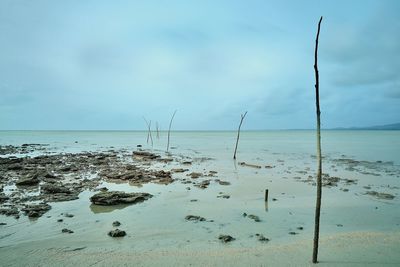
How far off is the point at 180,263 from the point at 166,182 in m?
9.66

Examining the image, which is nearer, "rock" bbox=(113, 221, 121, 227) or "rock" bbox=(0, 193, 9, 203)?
"rock" bbox=(113, 221, 121, 227)

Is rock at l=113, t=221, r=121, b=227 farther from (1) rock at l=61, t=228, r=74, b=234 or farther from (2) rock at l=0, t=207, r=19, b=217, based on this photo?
(2) rock at l=0, t=207, r=19, b=217

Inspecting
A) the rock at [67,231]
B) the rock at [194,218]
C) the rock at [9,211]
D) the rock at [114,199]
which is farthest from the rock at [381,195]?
the rock at [9,211]

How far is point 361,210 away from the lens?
10867 mm

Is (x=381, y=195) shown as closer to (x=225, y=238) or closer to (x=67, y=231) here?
(x=225, y=238)

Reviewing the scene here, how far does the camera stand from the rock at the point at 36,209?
9.27m

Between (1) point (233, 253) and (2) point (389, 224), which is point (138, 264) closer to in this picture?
(1) point (233, 253)

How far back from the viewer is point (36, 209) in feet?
31.9

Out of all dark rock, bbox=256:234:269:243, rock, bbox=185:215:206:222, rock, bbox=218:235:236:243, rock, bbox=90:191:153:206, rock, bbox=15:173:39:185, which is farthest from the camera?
rock, bbox=15:173:39:185

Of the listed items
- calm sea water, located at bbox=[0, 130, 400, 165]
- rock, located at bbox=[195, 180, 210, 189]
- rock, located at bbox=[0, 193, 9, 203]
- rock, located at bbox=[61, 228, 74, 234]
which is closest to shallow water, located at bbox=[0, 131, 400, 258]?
rock, located at bbox=[61, 228, 74, 234]

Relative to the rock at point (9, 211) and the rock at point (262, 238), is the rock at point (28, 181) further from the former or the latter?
the rock at point (262, 238)

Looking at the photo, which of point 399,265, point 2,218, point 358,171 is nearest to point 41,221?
point 2,218

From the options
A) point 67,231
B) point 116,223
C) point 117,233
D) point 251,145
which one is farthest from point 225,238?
point 251,145

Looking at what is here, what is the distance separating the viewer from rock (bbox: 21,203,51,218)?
9.27 meters
